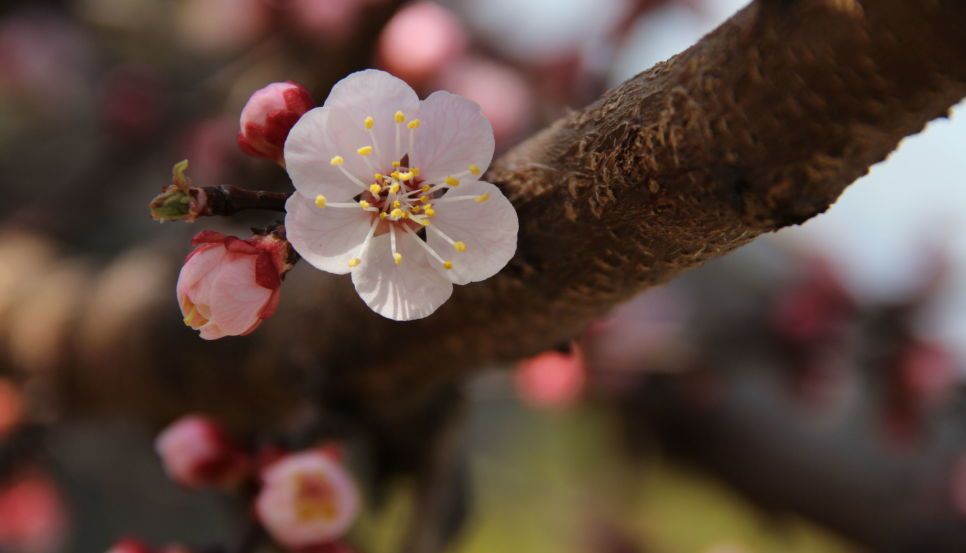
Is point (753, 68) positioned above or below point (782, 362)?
below

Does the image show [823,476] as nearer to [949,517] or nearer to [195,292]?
[949,517]

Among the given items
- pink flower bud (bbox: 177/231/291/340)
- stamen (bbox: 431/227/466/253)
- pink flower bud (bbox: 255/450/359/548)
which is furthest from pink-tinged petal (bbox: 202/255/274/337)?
pink flower bud (bbox: 255/450/359/548)

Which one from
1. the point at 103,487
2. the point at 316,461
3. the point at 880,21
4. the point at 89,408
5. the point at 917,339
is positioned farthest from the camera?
the point at 103,487

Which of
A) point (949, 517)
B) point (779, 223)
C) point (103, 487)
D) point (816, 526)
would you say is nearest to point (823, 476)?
point (816, 526)

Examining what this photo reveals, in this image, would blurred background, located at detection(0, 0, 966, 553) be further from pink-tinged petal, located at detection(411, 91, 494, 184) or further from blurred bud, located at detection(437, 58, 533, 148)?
pink-tinged petal, located at detection(411, 91, 494, 184)

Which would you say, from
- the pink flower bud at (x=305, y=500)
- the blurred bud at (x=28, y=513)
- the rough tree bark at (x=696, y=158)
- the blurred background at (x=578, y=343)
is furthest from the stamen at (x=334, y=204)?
the blurred bud at (x=28, y=513)

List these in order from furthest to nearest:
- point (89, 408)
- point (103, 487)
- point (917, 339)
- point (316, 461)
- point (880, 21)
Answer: point (103, 487) < point (917, 339) < point (89, 408) < point (316, 461) < point (880, 21)

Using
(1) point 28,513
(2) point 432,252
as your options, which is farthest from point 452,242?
(1) point 28,513
